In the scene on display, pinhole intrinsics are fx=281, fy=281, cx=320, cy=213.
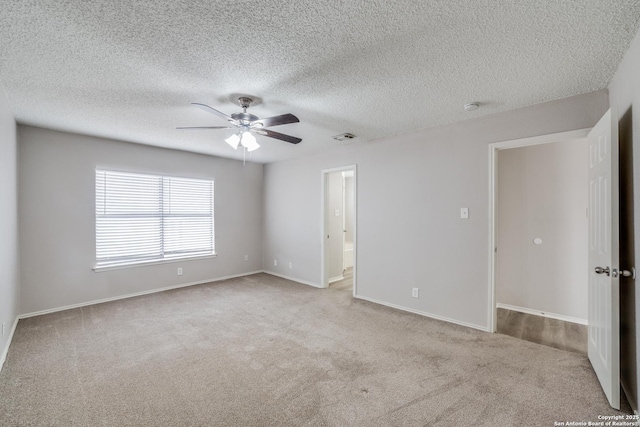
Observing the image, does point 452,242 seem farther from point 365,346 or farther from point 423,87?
point 423,87

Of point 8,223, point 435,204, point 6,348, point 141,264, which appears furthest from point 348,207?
point 6,348

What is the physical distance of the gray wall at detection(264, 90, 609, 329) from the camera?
299 centimetres

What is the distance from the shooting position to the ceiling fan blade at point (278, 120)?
2.33m

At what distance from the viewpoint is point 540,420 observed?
1.81 metres

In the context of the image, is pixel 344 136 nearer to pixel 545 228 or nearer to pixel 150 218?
pixel 545 228

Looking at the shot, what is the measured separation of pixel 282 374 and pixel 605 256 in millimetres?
2590

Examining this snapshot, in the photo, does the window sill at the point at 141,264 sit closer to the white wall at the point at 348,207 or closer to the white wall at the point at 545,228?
the white wall at the point at 348,207

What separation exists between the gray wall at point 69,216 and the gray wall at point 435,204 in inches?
112

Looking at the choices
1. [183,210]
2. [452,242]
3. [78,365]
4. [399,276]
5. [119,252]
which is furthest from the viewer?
[183,210]

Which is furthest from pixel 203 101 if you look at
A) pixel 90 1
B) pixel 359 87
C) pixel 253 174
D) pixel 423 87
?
pixel 253 174

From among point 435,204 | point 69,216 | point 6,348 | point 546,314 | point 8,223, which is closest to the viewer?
point 6,348

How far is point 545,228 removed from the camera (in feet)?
12.2

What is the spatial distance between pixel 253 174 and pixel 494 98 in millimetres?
4638

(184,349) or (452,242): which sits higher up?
(452,242)
